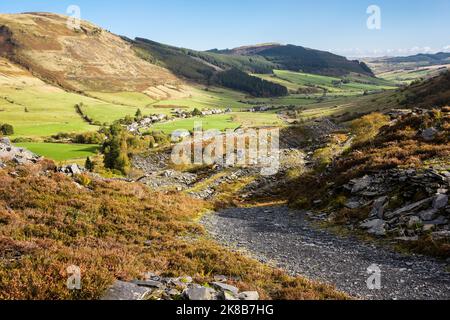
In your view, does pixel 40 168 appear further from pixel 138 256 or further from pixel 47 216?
pixel 138 256

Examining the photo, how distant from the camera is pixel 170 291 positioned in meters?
12.2

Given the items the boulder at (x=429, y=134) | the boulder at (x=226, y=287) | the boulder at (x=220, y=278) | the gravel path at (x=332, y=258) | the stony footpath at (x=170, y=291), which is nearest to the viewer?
the stony footpath at (x=170, y=291)

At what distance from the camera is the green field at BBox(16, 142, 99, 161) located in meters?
105

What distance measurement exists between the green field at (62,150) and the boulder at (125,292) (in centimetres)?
9714

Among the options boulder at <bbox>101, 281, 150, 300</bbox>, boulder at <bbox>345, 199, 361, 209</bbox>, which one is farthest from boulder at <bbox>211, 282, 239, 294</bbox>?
boulder at <bbox>345, 199, 361, 209</bbox>

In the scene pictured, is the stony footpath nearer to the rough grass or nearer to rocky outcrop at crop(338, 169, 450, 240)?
the rough grass

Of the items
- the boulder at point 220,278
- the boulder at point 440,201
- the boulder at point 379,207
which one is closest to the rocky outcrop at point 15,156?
the boulder at point 220,278

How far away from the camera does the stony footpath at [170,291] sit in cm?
1151

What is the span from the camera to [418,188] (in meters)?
25.5

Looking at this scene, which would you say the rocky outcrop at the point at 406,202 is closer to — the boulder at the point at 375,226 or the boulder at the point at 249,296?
the boulder at the point at 375,226

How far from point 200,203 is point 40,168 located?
49.0 feet

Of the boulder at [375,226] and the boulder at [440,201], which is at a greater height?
the boulder at [440,201]

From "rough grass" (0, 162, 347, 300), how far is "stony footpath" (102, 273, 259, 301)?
1.87ft
